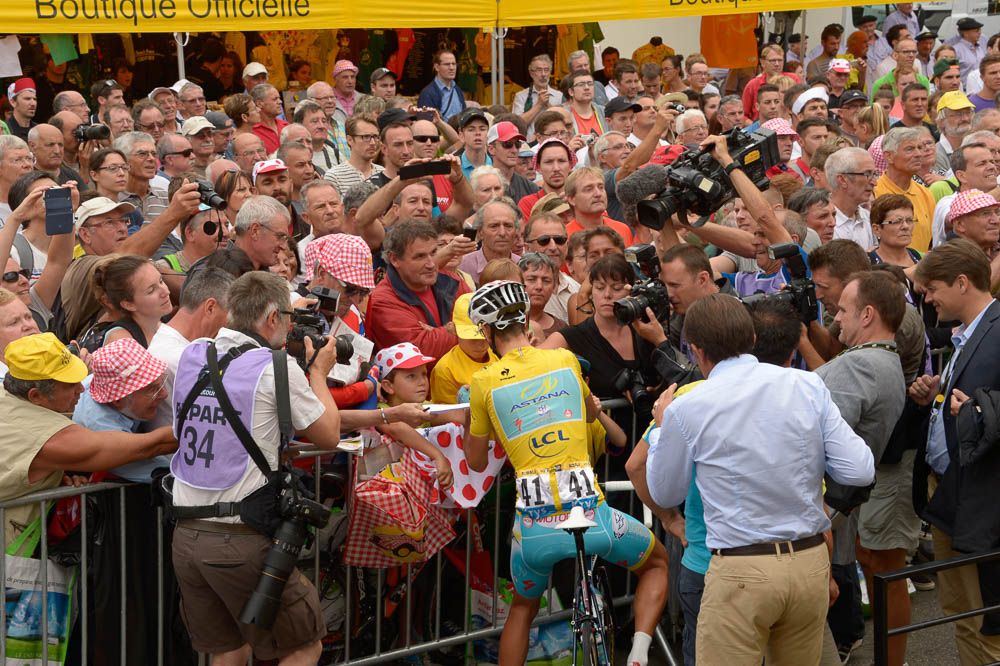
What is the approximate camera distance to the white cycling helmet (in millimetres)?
4762

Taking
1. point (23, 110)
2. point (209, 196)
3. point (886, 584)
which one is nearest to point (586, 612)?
point (886, 584)

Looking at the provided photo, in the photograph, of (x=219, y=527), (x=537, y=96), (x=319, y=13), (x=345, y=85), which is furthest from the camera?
(x=537, y=96)

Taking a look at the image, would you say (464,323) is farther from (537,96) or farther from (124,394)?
(537,96)

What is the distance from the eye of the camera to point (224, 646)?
174 inches

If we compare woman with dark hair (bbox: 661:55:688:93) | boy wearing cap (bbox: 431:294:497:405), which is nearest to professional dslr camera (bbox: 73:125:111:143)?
boy wearing cap (bbox: 431:294:497:405)

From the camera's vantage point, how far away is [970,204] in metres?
6.91

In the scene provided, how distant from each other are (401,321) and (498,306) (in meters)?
1.24

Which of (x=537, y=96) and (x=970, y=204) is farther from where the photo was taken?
(x=537, y=96)

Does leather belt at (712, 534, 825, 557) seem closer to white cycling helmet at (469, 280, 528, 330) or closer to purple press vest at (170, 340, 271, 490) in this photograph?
white cycling helmet at (469, 280, 528, 330)

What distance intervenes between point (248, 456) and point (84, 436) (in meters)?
0.60

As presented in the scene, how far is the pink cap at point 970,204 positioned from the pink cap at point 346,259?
3.44m

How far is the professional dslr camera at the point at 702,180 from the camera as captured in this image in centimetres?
606

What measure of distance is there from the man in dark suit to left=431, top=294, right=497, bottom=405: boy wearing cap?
75.5 inches

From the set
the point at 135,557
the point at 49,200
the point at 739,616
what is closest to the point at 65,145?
the point at 49,200
